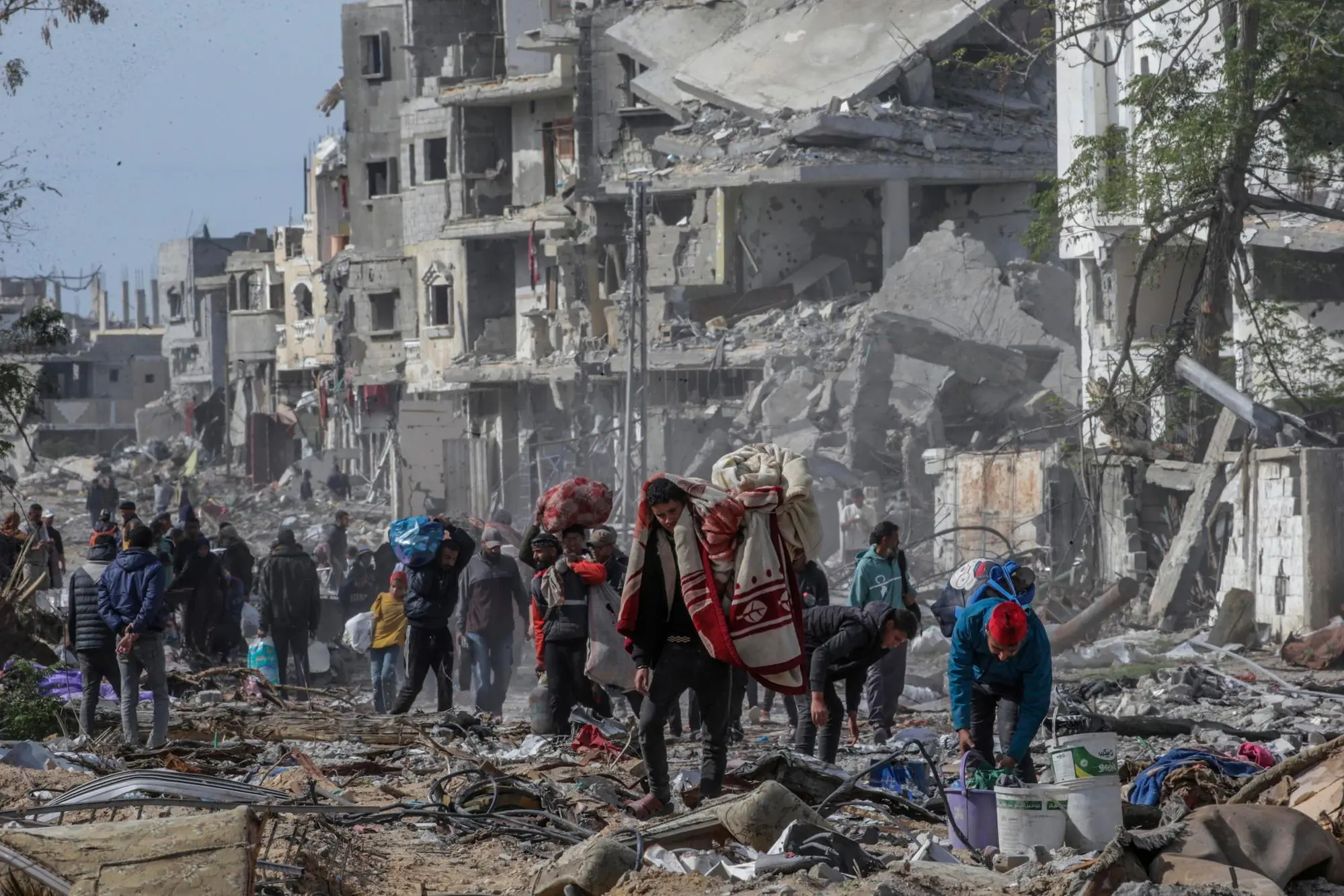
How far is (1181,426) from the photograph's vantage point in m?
21.4

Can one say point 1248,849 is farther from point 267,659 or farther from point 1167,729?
point 267,659

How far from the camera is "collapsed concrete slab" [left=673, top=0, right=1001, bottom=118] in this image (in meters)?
38.8

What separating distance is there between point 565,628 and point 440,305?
40.3m

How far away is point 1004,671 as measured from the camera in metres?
7.76

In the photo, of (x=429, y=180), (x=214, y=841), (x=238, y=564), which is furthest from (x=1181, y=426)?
(x=429, y=180)

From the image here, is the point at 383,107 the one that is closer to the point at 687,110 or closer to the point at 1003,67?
the point at 687,110

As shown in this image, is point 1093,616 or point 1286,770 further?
point 1093,616

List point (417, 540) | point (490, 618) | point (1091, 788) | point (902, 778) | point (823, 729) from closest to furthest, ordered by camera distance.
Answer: point (1091, 788), point (902, 778), point (823, 729), point (417, 540), point (490, 618)

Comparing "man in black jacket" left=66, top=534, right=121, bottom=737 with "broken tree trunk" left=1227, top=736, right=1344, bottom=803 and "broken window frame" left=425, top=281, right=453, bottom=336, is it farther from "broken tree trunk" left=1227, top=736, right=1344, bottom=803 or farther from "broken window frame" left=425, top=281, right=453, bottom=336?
"broken window frame" left=425, top=281, right=453, bottom=336

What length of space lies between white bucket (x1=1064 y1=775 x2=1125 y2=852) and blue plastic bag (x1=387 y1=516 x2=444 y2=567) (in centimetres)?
612

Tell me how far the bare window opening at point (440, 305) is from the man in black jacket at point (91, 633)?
3889cm

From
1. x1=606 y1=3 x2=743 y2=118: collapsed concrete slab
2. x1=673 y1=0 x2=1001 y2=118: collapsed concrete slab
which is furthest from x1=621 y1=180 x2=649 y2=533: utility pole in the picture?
x1=606 y1=3 x2=743 y2=118: collapsed concrete slab

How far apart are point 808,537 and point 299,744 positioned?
13.3ft

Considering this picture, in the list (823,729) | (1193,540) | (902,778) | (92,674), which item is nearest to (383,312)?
(1193,540)
